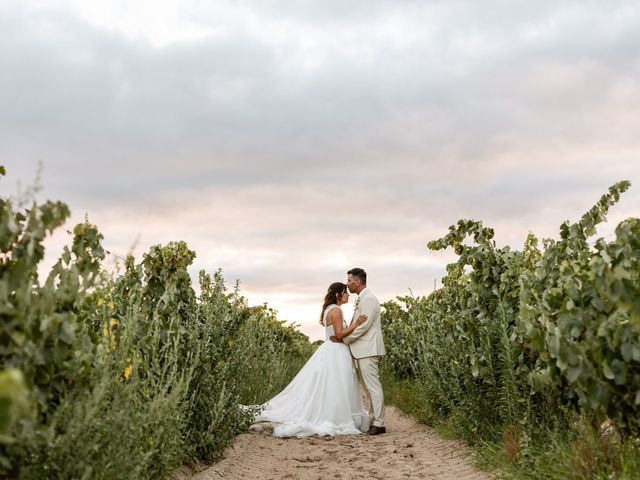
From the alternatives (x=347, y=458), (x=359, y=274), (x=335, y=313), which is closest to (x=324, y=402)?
(x=335, y=313)

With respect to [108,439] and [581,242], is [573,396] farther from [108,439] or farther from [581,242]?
[108,439]

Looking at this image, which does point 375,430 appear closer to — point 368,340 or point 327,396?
point 327,396

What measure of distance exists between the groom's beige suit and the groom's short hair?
169 mm

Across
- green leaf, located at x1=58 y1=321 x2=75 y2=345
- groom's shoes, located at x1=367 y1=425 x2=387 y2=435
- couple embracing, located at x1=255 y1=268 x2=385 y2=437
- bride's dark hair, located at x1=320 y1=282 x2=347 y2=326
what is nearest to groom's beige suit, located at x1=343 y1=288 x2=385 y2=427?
couple embracing, located at x1=255 y1=268 x2=385 y2=437

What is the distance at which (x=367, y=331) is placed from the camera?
10383mm

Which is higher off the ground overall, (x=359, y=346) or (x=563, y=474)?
(x=359, y=346)

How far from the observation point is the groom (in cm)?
1016

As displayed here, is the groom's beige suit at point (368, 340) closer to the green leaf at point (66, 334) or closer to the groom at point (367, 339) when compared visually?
the groom at point (367, 339)

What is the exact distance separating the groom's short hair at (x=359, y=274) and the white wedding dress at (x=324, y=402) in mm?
632

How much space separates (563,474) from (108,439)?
124 inches

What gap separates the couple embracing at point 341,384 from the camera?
393 inches

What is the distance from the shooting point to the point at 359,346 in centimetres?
1039

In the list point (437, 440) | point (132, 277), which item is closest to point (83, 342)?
point (132, 277)

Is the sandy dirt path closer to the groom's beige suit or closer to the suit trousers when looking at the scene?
the suit trousers
